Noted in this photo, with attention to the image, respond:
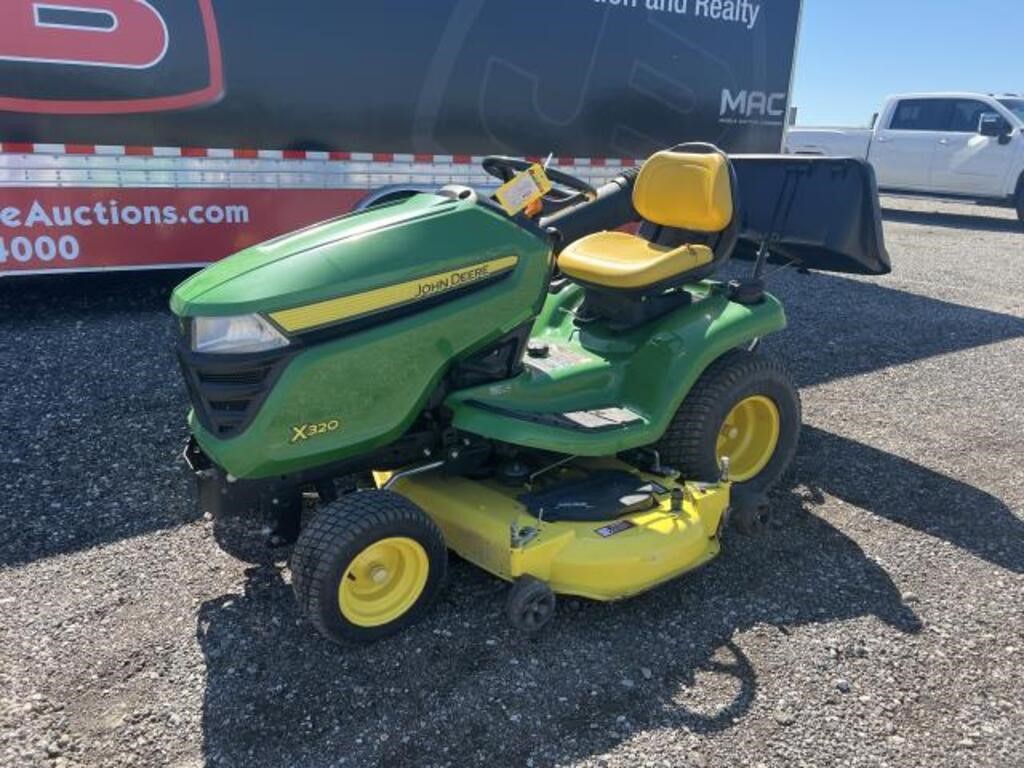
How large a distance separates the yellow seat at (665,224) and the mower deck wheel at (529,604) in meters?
1.27

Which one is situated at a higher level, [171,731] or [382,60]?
[382,60]

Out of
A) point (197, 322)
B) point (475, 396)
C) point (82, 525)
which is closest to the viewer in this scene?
point (197, 322)

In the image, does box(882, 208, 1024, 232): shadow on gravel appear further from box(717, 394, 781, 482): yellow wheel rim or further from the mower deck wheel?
the mower deck wheel

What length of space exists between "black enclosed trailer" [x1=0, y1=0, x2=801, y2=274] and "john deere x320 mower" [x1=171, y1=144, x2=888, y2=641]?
287cm

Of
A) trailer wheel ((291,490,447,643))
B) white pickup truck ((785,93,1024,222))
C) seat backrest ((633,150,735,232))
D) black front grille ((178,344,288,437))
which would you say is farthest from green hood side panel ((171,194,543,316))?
white pickup truck ((785,93,1024,222))

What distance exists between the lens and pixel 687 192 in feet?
11.5

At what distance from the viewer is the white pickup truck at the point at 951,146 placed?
1268 cm

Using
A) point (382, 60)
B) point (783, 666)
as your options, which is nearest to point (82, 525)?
point (783, 666)

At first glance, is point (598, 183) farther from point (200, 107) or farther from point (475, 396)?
point (475, 396)

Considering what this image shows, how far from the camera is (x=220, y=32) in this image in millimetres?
5406

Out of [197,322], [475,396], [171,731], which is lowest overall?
[171,731]

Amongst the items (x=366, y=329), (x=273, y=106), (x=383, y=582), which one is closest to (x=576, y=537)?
(x=383, y=582)

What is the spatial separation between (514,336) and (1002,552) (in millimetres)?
2019

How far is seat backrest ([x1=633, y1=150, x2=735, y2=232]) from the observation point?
11.2ft
